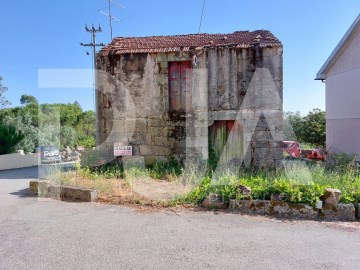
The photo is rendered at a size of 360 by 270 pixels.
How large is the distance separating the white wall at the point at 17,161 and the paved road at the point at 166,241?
1012 cm

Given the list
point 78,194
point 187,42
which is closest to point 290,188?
point 78,194

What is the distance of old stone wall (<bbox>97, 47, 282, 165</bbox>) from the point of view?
28.6 ft

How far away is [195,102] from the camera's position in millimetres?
9070

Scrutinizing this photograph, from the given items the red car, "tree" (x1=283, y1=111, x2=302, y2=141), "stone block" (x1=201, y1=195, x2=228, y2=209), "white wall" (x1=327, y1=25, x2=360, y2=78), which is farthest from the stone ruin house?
"tree" (x1=283, y1=111, x2=302, y2=141)

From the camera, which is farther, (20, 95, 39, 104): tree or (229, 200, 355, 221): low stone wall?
(20, 95, 39, 104): tree

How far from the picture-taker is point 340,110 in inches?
514

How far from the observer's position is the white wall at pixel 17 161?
1380 cm

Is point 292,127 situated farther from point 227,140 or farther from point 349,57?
point 227,140

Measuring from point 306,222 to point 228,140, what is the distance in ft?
15.3

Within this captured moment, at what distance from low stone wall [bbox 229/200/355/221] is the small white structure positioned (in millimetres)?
8421

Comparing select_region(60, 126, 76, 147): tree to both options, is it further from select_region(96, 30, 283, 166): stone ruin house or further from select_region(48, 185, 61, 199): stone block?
select_region(48, 185, 61, 199): stone block

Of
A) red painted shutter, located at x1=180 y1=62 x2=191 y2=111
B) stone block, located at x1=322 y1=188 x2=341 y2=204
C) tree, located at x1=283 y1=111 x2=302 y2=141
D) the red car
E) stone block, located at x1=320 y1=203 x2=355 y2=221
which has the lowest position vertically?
stone block, located at x1=320 y1=203 x2=355 y2=221

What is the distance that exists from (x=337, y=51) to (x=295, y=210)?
1135cm

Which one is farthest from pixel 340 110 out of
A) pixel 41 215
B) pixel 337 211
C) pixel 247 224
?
pixel 41 215
